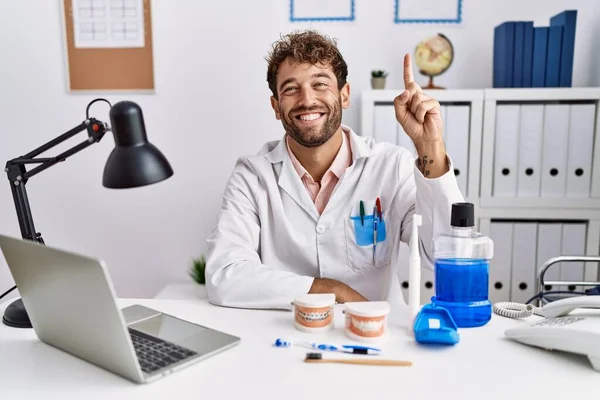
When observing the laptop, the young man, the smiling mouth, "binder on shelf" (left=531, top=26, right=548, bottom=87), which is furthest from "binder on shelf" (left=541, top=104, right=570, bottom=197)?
the laptop

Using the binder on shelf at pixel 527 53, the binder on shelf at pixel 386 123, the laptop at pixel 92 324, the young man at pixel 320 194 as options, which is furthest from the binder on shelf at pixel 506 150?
the laptop at pixel 92 324

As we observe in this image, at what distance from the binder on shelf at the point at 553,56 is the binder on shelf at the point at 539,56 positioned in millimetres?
14

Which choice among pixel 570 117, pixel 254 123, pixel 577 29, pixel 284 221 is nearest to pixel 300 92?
pixel 284 221

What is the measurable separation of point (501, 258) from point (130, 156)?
163cm

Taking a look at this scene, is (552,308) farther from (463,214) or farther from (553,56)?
(553,56)

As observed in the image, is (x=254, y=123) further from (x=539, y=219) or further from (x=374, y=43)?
(x=539, y=219)

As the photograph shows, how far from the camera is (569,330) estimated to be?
847 mm

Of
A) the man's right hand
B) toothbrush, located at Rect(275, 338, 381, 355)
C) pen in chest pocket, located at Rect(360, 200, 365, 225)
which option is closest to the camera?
toothbrush, located at Rect(275, 338, 381, 355)

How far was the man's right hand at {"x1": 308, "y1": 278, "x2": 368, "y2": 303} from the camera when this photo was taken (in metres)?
1.25

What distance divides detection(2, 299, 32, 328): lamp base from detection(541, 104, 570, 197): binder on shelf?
71.1 inches

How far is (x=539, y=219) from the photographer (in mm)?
2104

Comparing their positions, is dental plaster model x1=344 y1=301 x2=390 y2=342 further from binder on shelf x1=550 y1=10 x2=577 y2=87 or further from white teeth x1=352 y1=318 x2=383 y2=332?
binder on shelf x1=550 y1=10 x2=577 y2=87

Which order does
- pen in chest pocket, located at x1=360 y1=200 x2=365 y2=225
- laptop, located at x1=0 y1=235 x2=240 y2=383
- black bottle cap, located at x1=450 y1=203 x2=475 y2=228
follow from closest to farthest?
laptop, located at x1=0 y1=235 x2=240 y2=383
black bottle cap, located at x1=450 y1=203 x2=475 y2=228
pen in chest pocket, located at x1=360 y1=200 x2=365 y2=225

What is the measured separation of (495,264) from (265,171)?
1.08 metres
